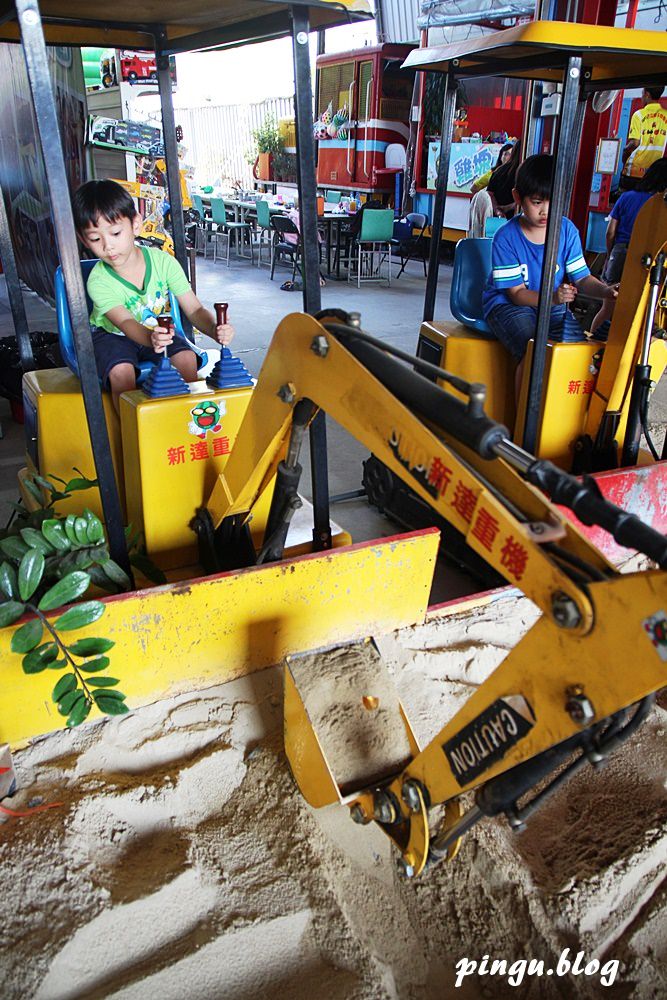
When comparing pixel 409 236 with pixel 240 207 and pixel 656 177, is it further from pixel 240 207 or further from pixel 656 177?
pixel 656 177

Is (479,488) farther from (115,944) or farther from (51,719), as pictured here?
(51,719)

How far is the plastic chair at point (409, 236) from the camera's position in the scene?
35.3 feet

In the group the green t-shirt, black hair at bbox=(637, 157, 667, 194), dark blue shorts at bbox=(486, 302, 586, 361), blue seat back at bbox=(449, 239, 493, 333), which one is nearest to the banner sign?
black hair at bbox=(637, 157, 667, 194)

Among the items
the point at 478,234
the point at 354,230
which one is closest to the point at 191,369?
the point at 478,234

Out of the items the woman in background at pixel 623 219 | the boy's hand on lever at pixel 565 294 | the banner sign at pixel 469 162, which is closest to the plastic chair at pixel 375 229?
the banner sign at pixel 469 162

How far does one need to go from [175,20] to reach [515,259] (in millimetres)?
1689

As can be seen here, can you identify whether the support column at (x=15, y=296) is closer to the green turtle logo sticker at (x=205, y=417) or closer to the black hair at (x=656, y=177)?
the green turtle logo sticker at (x=205, y=417)

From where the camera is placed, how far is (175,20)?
267 cm

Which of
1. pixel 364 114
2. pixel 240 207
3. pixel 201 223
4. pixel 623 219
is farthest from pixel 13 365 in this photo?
pixel 364 114

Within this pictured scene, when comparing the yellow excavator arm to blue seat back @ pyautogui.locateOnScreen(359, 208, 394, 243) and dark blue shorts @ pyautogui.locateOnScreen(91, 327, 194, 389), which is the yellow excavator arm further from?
blue seat back @ pyautogui.locateOnScreen(359, 208, 394, 243)

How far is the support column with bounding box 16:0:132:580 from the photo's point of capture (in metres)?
1.76

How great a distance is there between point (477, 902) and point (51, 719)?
49.7 inches

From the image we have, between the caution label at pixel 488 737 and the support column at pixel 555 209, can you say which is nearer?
the caution label at pixel 488 737

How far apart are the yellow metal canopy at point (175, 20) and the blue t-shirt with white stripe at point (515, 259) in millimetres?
1345
